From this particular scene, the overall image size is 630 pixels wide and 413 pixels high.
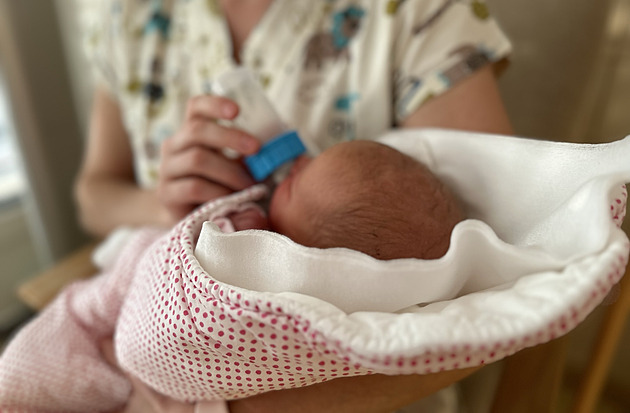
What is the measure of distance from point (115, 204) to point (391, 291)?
2.43 feet

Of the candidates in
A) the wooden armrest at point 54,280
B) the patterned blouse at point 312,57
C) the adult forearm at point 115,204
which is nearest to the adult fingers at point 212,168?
the patterned blouse at point 312,57

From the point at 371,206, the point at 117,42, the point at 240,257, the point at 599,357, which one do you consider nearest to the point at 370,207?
the point at 371,206

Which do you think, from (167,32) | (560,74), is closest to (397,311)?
(560,74)

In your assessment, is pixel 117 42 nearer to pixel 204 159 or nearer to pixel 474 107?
pixel 204 159

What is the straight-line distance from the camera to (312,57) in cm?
71

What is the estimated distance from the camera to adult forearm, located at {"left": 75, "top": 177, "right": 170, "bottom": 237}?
870 millimetres

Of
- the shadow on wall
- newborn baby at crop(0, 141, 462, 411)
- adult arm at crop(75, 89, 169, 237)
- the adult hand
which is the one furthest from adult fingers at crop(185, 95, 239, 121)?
the shadow on wall

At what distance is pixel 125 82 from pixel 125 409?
572mm

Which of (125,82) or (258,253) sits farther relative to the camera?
(125,82)

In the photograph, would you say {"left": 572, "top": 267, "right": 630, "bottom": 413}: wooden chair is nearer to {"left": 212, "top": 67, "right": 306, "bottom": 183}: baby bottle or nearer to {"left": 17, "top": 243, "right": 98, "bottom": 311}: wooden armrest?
{"left": 212, "top": 67, "right": 306, "bottom": 183}: baby bottle

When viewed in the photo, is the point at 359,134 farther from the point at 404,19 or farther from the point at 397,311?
the point at 397,311

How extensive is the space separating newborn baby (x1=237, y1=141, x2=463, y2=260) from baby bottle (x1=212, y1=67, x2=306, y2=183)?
78mm

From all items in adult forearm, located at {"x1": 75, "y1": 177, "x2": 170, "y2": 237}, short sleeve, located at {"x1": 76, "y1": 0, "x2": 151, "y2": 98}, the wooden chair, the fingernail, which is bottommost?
the wooden chair

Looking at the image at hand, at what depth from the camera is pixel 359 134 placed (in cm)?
71
